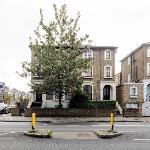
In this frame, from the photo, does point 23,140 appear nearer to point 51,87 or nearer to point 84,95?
point 51,87

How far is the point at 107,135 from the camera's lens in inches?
788

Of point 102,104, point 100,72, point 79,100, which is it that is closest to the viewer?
point 79,100

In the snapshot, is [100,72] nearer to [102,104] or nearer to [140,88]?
[140,88]

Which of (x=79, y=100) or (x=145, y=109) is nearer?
(x=79, y=100)

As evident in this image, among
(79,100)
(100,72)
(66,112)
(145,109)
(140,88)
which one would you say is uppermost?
(100,72)

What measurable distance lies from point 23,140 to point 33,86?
2985 centimetres

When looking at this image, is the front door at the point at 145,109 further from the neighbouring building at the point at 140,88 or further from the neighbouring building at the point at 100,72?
the neighbouring building at the point at 100,72

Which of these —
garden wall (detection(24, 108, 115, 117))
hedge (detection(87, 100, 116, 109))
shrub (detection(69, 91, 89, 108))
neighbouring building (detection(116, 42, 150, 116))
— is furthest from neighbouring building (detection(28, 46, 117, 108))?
garden wall (detection(24, 108, 115, 117))

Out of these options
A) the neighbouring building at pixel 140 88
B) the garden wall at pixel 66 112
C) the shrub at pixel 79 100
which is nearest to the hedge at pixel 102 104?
the shrub at pixel 79 100

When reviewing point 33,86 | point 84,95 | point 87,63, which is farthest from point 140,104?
point 33,86

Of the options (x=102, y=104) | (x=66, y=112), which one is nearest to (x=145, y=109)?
(x=102, y=104)

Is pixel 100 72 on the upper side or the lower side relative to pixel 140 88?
upper

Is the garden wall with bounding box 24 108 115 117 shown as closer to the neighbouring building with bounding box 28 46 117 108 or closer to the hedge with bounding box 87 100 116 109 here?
the hedge with bounding box 87 100 116 109

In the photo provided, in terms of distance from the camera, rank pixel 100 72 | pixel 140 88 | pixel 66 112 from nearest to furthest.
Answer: pixel 66 112, pixel 140 88, pixel 100 72
